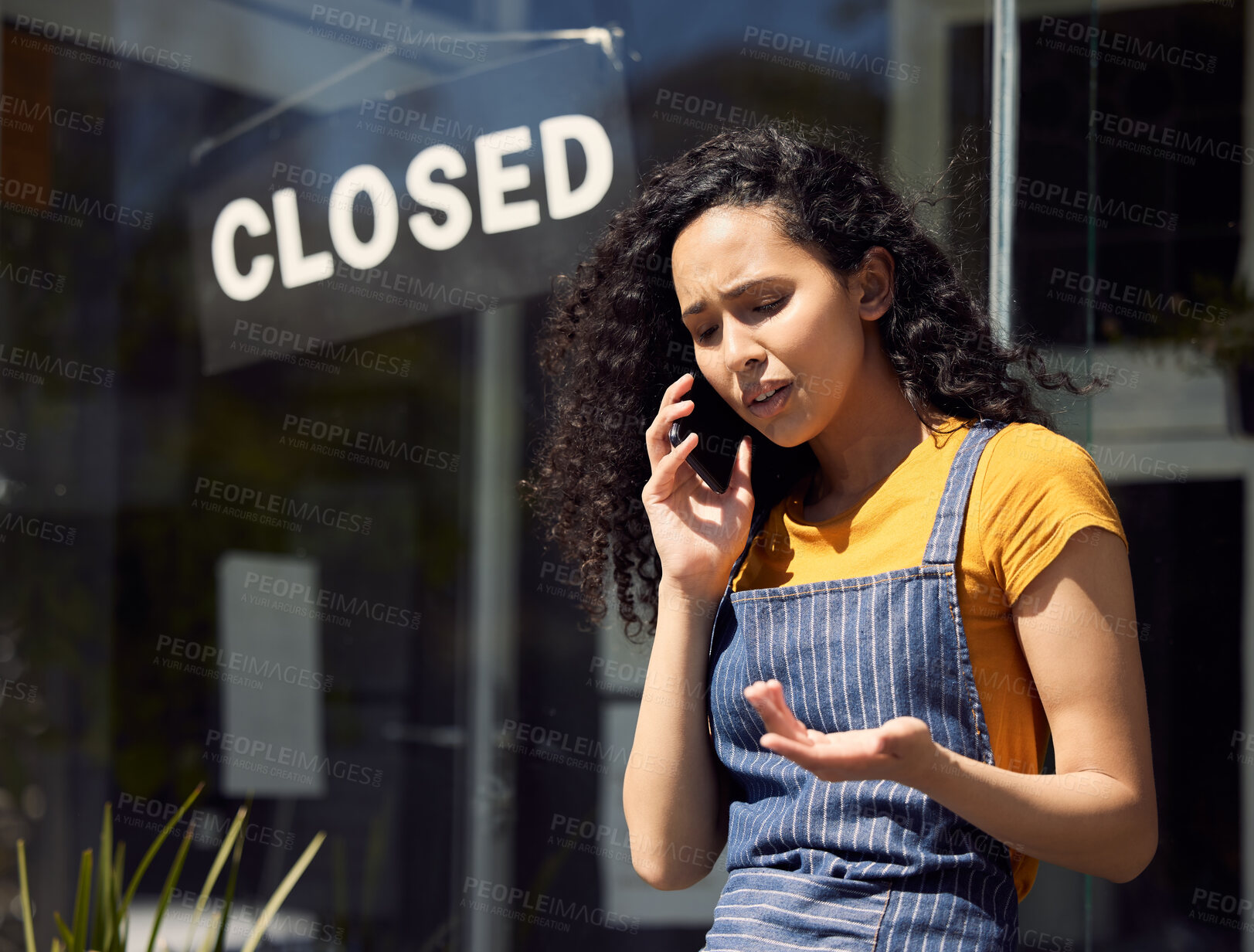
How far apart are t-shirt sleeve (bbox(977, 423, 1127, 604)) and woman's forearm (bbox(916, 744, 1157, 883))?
0.20 metres

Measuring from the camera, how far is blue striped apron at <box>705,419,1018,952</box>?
1291 millimetres

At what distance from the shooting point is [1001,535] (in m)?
1.30

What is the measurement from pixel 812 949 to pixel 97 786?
9.06 feet

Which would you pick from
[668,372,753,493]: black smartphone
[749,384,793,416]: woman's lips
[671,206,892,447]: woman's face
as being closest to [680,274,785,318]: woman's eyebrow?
[671,206,892,447]: woman's face

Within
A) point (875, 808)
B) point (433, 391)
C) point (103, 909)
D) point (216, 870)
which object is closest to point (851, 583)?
point (875, 808)

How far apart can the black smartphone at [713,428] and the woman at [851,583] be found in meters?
0.03

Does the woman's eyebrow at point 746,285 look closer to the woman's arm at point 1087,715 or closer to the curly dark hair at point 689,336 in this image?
the curly dark hair at point 689,336

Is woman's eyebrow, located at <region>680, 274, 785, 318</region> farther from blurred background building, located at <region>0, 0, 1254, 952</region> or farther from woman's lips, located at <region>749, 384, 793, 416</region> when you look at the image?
blurred background building, located at <region>0, 0, 1254, 952</region>

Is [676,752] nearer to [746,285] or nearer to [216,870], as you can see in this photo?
[746,285]

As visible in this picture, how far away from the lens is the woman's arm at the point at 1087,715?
1221mm

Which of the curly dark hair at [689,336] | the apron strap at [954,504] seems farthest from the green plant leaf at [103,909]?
the apron strap at [954,504]

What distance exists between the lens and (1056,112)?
237 centimetres

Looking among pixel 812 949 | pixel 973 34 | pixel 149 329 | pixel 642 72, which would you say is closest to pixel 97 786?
pixel 149 329

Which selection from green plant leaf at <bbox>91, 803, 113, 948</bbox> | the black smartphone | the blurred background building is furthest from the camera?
the blurred background building
